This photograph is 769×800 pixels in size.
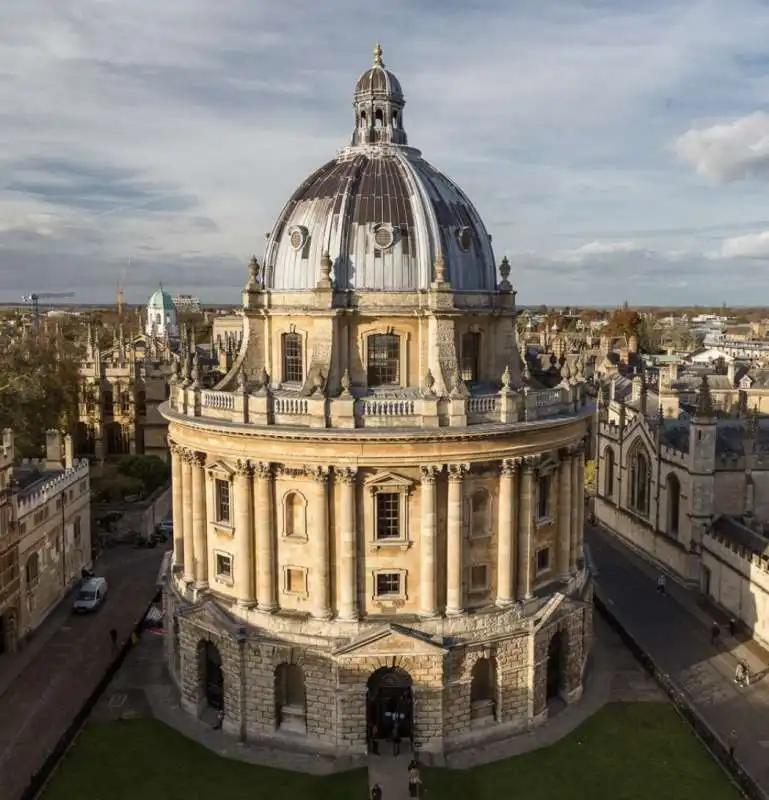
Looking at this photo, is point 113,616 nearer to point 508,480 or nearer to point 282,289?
point 282,289

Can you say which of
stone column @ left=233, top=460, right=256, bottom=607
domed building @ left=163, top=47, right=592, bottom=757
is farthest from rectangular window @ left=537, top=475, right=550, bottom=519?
stone column @ left=233, top=460, right=256, bottom=607

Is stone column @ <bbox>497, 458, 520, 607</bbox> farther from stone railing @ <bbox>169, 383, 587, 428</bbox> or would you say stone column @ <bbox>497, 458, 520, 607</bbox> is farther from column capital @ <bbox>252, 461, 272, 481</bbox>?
column capital @ <bbox>252, 461, 272, 481</bbox>

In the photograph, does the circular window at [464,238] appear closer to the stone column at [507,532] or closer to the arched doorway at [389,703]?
the stone column at [507,532]

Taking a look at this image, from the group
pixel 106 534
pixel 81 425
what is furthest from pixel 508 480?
pixel 81 425

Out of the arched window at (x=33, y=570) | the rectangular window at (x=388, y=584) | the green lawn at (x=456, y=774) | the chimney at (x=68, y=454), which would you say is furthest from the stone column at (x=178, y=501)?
the chimney at (x=68, y=454)

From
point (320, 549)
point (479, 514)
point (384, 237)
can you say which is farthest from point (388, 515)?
point (384, 237)

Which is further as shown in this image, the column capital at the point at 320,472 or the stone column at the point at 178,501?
the stone column at the point at 178,501
